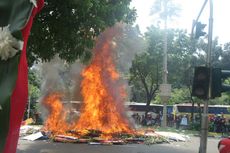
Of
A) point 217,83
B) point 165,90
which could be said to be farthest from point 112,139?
point 217,83

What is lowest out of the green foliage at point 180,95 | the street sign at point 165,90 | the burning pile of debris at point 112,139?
the burning pile of debris at point 112,139

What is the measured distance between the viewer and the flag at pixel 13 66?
371cm

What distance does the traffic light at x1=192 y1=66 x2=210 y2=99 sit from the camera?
11.5 metres

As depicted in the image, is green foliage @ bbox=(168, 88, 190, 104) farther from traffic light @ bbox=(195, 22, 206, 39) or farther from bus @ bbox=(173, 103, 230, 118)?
traffic light @ bbox=(195, 22, 206, 39)

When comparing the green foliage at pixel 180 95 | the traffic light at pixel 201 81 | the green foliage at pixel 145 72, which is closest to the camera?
the traffic light at pixel 201 81

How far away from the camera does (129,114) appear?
2994 cm

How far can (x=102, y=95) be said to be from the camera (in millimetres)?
28875

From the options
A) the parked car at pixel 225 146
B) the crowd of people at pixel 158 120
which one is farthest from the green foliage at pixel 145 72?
the parked car at pixel 225 146

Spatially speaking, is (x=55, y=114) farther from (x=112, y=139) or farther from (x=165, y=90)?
(x=165, y=90)

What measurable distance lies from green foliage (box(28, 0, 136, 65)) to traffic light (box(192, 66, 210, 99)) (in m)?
3.00

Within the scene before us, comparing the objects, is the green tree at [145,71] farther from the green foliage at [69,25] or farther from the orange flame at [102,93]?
the green foliage at [69,25]

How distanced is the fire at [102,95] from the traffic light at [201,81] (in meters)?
16.8

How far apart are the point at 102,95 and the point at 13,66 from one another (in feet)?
82.6

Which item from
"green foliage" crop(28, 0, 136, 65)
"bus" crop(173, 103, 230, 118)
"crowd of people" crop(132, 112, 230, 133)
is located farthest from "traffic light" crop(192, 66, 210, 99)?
"bus" crop(173, 103, 230, 118)
